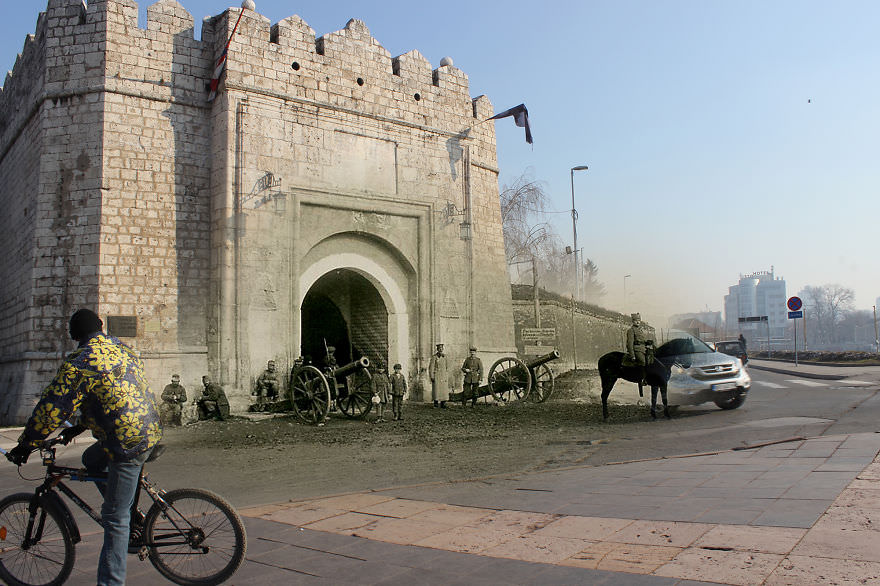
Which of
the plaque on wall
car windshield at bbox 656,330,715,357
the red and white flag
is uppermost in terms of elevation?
the red and white flag

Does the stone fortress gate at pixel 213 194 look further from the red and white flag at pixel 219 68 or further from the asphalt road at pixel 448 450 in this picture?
the asphalt road at pixel 448 450

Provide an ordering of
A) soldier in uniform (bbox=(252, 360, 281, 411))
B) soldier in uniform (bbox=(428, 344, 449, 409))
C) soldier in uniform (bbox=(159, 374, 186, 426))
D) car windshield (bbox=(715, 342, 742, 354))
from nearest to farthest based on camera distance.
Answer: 1. soldier in uniform (bbox=(159, 374, 186, 426))
2. soldier in uniform (bbox=(252, 360, 281, 411))
3. soldier in uniform (bbox=(428, 344, 449, 409))
4. car windshield (bbox=(715, 342, 742, 354))

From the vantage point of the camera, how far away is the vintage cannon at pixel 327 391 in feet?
42.3

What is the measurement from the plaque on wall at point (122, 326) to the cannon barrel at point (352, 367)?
3.64 m

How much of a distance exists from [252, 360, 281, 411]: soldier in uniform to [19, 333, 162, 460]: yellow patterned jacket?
387 inches

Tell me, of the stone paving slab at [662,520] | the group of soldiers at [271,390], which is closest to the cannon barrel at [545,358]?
the group of soldiers at [271,390]

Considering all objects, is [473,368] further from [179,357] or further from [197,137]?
[197,137]

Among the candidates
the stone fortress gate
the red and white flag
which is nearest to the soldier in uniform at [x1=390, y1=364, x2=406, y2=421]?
the stone fortress gate

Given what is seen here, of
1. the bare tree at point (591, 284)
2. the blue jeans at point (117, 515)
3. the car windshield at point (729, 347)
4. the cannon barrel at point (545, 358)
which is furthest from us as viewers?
the bare tree at point (591, 284)

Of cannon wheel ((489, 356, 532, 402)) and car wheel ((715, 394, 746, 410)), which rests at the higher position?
cannon wheel ((489, 356, 532, 402))

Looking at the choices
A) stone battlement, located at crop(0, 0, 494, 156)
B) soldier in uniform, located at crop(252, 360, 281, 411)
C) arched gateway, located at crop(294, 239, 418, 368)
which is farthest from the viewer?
arched gateway, located at crop(294, 239, 418, 368)

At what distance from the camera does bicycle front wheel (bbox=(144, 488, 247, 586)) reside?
12.7ft

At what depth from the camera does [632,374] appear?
12922mm

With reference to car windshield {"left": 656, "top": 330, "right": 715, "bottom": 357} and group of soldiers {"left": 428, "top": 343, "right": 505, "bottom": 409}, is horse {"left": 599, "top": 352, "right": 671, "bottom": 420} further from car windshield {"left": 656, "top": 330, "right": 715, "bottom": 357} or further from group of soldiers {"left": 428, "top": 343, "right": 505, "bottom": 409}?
group of soldiers {"left": 428, "top": 343, "right": 505, "bottom": 409}
